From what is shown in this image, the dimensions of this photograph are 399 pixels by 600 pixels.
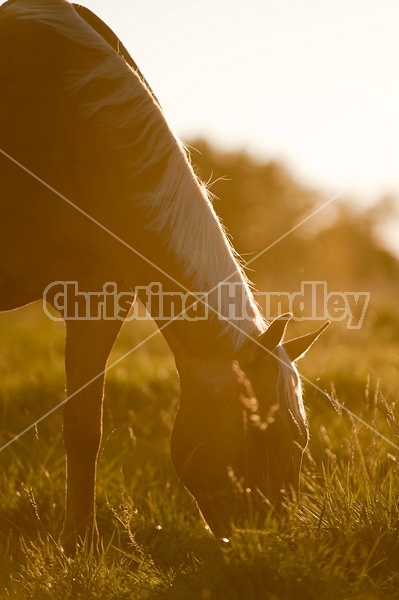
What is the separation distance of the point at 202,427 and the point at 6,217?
158cm

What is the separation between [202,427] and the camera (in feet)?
11.2

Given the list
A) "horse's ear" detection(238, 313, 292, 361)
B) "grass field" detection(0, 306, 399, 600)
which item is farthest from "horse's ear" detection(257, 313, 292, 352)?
"grass field" detection(0, 306, 399, 600)

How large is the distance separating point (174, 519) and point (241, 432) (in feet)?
2.88

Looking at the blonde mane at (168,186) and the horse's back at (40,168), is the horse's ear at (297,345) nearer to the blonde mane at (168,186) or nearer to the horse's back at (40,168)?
the blonde mane at (168,186)

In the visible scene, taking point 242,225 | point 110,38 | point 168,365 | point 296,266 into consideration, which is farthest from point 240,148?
point 110,38

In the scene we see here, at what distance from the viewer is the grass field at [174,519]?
268 cm

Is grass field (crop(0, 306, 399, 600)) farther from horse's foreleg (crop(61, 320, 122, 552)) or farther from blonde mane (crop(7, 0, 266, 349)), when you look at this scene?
blonde mane (crop(7, 0, 266, 349))

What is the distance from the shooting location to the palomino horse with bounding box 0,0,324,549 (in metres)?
3.36

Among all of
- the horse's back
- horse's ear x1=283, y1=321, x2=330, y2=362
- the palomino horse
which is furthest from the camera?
the horse's back

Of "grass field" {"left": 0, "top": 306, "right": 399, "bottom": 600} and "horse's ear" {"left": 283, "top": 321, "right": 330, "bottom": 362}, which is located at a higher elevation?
"horse's ear" {"left": 283, "top": 321, "right": 330, "bottom": 362}

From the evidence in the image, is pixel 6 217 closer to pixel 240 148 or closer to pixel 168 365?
pixel 168 365

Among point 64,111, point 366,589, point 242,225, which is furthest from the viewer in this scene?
point 242,225

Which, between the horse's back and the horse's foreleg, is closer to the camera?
the horse's back

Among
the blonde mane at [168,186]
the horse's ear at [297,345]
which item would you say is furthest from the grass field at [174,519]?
the blonde mane at [168,186]
